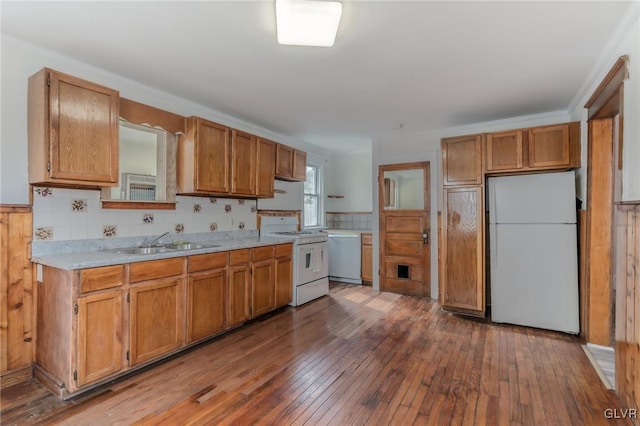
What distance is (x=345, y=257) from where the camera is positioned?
5.57 meters

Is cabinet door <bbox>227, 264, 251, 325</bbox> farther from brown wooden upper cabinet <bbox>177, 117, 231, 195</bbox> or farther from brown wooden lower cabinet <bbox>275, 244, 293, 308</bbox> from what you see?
brown wooden upper cabinet <bbox>177, 117, 231, 195</bbox>

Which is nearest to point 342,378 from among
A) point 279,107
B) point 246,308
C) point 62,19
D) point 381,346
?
point 381,346

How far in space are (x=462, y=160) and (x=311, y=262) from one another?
7.58ft

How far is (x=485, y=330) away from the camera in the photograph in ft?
11.1

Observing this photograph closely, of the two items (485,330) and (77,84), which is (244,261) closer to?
(77,84)

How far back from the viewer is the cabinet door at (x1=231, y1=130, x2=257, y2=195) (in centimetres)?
360

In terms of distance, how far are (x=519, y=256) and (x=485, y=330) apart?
0.87m

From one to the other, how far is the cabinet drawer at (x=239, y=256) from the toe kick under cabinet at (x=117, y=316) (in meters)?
0.23

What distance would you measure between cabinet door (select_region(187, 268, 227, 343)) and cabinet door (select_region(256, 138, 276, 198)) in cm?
127

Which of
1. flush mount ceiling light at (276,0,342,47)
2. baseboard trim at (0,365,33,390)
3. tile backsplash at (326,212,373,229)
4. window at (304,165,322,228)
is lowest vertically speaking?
baseboard trim at (0,365,33,390)

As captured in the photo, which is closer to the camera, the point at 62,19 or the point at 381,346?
the point at 62,19

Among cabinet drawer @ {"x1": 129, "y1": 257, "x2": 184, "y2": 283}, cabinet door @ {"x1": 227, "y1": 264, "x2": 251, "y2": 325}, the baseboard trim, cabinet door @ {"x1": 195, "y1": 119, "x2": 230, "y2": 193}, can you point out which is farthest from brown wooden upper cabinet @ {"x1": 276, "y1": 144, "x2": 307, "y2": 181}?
the baseboard trim

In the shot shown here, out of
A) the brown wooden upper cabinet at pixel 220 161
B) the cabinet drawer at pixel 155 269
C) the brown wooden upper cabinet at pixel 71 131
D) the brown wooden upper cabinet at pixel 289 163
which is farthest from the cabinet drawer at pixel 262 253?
the brown wooden upper cabinet at pixel 71 131

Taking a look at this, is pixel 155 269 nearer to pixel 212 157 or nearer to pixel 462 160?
pixel 212 157
